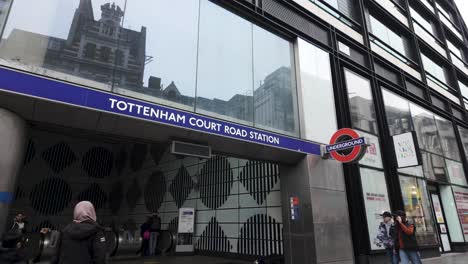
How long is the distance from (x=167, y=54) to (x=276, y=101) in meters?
3.65

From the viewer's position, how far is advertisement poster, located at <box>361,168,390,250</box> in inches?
380

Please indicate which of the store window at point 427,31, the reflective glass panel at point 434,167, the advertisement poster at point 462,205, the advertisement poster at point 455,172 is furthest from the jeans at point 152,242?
the store window at point 427,31

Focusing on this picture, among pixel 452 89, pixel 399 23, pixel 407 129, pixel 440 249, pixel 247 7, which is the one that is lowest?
pixel 440 249

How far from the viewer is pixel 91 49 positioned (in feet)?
19.7

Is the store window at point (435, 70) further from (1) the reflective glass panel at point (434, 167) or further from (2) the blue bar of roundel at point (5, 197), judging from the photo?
(2) the blue bar of roundel at point (5, 197)

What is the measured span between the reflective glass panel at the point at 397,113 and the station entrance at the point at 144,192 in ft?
19.9

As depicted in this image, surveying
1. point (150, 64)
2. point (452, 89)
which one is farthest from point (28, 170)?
point (452, 89)

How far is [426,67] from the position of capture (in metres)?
17.2

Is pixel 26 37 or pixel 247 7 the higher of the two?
pixel 247 7

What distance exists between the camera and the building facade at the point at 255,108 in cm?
553

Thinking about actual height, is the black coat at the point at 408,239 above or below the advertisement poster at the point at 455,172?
below

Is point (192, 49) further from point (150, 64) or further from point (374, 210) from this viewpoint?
point (374, 210)

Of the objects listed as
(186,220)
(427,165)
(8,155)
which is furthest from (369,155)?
(8,155)

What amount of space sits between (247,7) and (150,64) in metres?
3.95
